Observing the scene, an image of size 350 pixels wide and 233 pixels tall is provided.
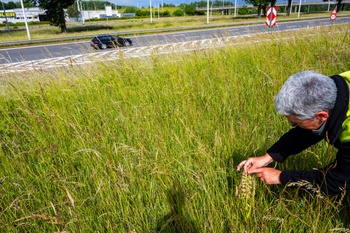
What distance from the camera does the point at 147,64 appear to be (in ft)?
13.5

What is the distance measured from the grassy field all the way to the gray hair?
0.27 meters

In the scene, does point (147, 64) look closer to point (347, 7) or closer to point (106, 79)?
point (106, 79)

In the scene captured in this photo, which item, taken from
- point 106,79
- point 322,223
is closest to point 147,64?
point 106,79

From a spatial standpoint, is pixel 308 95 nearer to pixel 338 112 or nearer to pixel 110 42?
pixel 338 112

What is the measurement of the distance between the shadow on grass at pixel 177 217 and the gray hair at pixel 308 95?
82cm

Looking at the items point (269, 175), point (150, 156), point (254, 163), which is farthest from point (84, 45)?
point (269, 175)

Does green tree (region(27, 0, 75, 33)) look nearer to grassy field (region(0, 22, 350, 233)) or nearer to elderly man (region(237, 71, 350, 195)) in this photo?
grassy field (region(0, 22, 350, 233))

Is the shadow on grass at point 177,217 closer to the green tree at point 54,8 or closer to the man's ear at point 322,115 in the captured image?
the man's ear at point 322,115

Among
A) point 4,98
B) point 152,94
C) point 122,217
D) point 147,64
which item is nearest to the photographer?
point 122,217

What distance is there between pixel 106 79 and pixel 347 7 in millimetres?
83272

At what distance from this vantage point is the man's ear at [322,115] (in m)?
1.17

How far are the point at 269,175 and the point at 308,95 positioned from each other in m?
0.51

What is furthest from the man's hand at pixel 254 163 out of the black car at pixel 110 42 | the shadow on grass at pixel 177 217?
the black car at pixel 110 42

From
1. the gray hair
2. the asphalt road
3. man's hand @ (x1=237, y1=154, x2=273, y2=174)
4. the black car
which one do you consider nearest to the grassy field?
man's hand @ (x1=237, y1=154, x2=273, y2=174)
